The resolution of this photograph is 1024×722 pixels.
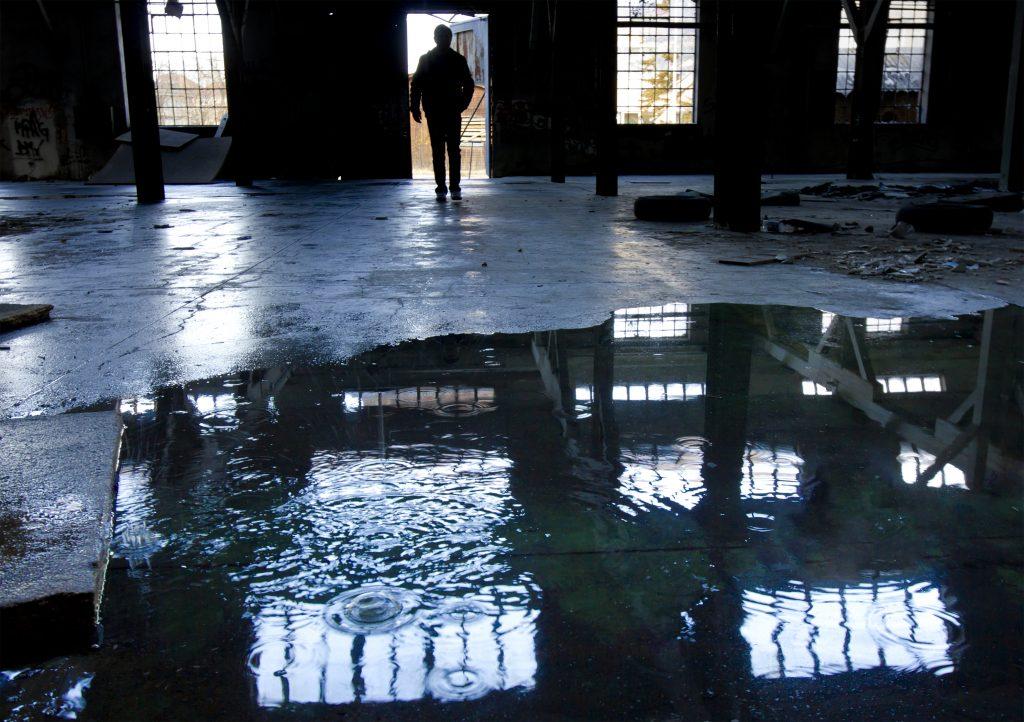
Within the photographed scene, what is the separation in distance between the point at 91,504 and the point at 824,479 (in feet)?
4.37

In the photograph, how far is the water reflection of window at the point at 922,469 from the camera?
5.19 ft

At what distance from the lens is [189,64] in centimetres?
1652

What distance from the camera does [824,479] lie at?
5.21 feet

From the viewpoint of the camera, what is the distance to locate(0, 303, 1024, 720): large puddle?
1.00 meters

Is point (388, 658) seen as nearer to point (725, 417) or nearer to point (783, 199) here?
point (725, 417)

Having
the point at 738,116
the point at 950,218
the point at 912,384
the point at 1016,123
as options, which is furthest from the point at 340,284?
the point at 1016,123

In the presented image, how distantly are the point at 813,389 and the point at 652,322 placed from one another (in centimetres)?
87

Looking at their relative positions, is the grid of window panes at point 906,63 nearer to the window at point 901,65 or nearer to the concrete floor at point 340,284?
the window at point 901,65

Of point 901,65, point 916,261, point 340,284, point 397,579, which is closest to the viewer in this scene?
point 397,579

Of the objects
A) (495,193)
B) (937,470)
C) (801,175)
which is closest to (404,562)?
(937,470)

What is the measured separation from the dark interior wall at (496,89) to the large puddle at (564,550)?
46.2 feet

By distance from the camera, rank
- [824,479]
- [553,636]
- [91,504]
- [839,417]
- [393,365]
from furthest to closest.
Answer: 1. [393,365]
2. [839,417]
3. [824,479]
4. [91,504]
5. [553,636]

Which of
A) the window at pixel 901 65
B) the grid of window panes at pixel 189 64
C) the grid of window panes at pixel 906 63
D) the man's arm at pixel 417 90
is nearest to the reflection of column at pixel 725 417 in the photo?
the man's arm at pixel 417 90

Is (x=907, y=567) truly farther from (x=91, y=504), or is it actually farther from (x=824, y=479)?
(x=91, y=504)
